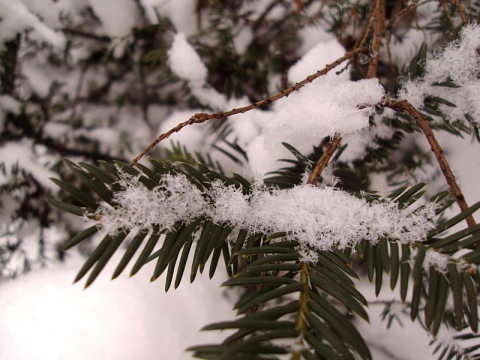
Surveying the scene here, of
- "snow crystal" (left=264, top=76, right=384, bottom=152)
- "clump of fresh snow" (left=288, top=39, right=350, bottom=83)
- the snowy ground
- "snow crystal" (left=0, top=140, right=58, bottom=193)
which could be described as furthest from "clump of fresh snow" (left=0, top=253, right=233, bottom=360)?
"clump of fresh snow" (left=288, top=39, right=350, bottom=83)

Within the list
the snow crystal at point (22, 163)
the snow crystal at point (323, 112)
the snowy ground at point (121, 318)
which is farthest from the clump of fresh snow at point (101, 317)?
the snow crystal at point (323, 112)

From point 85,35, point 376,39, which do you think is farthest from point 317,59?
point 85,35

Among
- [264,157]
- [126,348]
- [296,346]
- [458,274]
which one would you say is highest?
[264,157]

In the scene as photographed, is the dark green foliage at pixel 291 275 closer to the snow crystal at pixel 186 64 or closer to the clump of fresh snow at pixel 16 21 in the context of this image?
the snow crystal at pixel 186 64

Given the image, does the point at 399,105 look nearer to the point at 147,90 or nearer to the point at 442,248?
the point at 442,248

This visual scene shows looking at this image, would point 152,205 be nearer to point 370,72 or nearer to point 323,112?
point 323,112

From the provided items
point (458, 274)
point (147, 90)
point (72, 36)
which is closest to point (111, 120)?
point (147, 90)
